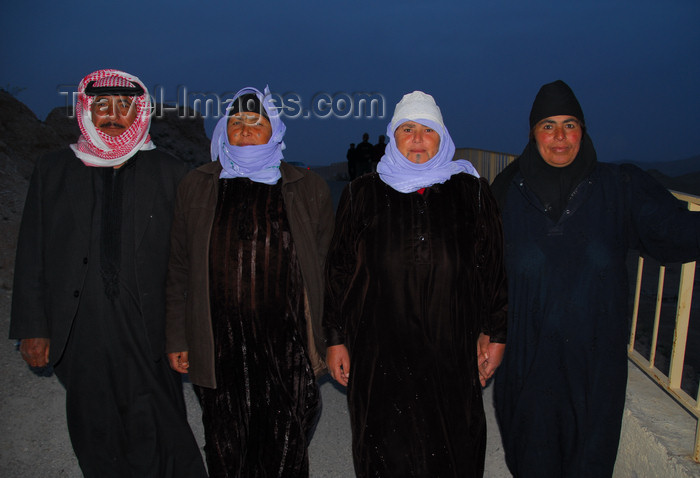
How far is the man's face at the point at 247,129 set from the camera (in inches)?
95.3

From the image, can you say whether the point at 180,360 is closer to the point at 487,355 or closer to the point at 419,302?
the point at 419,302

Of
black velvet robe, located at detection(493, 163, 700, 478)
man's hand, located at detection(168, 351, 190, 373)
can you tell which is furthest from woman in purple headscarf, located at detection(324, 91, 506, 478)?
man's hand, located at detection(168, 351, 190, 373)

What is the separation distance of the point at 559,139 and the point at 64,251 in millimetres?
2235

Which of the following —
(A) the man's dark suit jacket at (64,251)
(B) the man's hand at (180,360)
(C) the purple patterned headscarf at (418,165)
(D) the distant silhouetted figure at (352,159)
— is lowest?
(B) the man's hand at (180,360)

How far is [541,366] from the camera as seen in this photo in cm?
223

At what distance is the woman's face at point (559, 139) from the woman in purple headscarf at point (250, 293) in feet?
3.30

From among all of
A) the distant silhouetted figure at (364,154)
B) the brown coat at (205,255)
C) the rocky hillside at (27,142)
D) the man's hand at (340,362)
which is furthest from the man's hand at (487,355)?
the distant silhouetted figure at (364,154)

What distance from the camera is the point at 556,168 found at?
→ 225 centimetres

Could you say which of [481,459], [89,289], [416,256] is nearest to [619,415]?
[481,459]

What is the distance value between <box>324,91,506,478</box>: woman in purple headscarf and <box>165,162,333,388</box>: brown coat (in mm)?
157

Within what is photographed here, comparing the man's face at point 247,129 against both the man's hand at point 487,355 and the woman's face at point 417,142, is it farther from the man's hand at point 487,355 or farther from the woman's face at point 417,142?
the man's hand at point 487,355

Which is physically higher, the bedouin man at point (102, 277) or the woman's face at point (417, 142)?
the woman's face at point (417, 142)

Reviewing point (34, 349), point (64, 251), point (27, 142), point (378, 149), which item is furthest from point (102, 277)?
point (378, 149)

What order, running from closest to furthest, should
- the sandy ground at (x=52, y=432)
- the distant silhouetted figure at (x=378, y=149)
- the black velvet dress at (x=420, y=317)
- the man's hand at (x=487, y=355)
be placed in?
the black velvet dress at (x=420, y=317) < the man's hand at (x=487, y=355) < the sandy ground at (x=52, y=432) < the distant silhouetted figure at (x=378, y=149)
